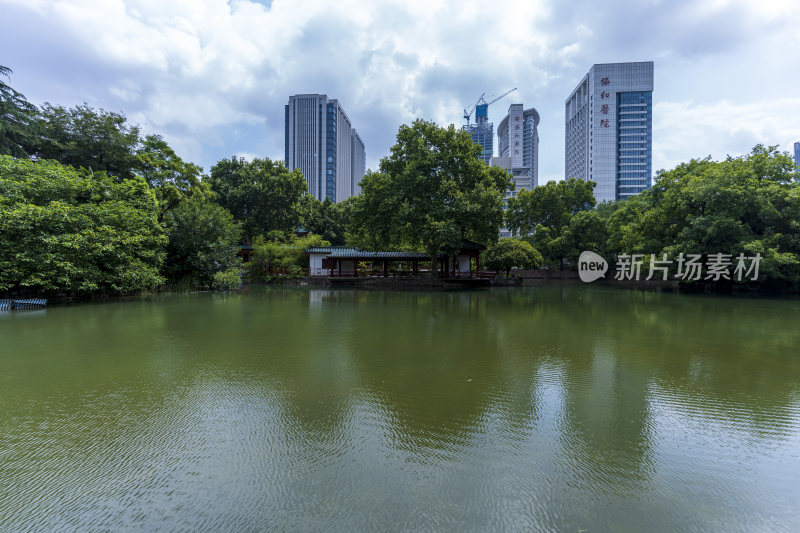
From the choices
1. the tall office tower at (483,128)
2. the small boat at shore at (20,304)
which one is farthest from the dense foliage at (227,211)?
the tall office tower at (483,128)

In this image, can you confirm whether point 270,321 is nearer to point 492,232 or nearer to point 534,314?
point 534,314

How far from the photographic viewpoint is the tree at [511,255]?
22109 millimetres

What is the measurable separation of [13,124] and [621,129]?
75011 mm

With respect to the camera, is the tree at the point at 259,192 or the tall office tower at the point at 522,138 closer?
the tree at the point at 259,192

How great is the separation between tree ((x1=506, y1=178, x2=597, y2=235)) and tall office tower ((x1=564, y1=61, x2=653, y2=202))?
3480cm

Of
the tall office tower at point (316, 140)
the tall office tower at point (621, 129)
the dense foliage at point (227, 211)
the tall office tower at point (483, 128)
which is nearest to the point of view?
the dense foliage at point (227, 211)

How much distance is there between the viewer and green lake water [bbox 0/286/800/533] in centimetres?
202

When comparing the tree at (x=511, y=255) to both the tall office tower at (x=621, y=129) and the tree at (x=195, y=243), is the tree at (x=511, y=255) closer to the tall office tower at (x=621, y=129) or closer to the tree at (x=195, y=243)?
the tree at (x=195, y=243)

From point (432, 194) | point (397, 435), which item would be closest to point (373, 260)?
point (432, 194)

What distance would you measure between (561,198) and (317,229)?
889 inches

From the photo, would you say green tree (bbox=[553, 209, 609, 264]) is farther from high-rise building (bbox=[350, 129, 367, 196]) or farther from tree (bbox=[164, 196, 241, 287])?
high-rise building (bbox=[350, 129, 367, 196])

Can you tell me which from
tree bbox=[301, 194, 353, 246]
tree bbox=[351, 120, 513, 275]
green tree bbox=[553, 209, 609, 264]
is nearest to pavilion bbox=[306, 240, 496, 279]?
tree bbox=[351, 120, 513, 275]

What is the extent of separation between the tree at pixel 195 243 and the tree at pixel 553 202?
23808 mm

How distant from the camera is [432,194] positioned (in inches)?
800
